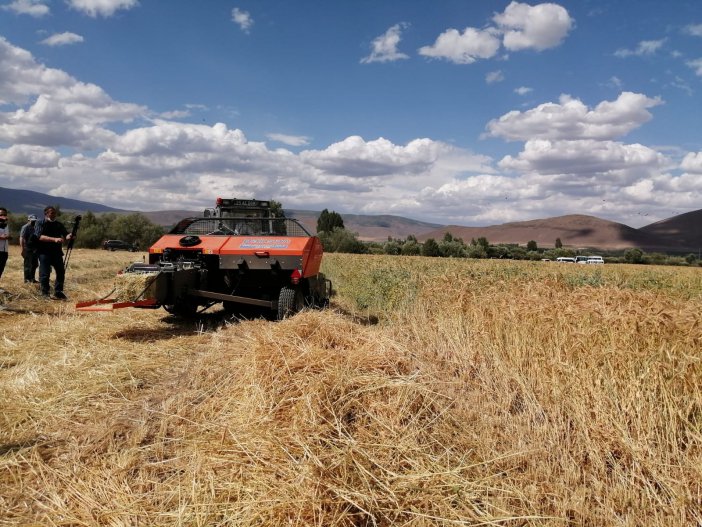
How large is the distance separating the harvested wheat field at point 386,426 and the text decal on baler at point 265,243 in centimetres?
209

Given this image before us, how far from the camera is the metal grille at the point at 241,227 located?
7.67 metres

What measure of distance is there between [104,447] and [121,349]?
2.67 meters

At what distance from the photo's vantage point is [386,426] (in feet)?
9.19

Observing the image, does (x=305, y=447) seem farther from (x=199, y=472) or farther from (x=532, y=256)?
(x=532, y=256)

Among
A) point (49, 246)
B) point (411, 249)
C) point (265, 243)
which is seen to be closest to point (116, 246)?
point (411, 249)

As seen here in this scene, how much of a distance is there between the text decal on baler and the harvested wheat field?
209cm

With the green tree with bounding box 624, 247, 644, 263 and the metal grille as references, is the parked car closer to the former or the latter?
the metal grille

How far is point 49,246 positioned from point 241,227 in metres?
4.11

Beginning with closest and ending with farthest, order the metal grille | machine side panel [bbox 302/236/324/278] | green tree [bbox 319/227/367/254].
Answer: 1. machine side panel [bbox 302/236/324/278]
2. the metal grille
3. green tree [bbox 319/227/367/254]

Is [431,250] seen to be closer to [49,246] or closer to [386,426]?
[49,246]

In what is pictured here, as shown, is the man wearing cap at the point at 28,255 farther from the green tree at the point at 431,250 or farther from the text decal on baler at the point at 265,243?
the green tree at the point at 431,250

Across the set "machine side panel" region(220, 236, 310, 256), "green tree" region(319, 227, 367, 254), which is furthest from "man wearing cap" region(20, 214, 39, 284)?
"green tree" region(319, 227, 367, 254)

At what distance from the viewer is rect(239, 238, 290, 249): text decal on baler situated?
6.80 metres

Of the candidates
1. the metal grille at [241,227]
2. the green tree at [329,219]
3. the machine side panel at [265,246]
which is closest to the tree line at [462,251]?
the green tree at [329,219]
